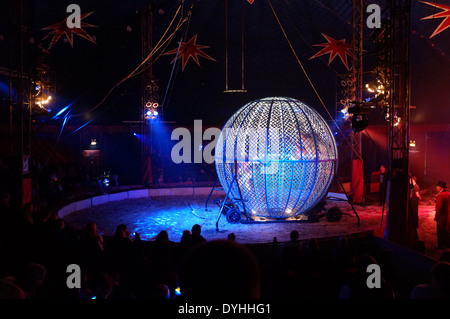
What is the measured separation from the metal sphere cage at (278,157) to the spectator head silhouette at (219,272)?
7.62m

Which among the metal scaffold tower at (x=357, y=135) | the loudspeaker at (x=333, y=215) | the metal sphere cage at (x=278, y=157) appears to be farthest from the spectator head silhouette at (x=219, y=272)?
the metal scaffold tower at (x=357, y=135)

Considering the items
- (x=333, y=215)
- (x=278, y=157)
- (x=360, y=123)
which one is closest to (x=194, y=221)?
(x=278, y=157)

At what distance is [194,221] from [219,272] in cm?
888

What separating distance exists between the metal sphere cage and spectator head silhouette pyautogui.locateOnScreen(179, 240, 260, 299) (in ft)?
25.0

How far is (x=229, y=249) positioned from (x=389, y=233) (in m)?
7.32

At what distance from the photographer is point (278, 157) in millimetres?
8969

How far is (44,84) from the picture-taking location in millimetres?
10492

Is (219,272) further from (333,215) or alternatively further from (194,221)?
(333,215)

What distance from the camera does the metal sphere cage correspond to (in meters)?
9.04

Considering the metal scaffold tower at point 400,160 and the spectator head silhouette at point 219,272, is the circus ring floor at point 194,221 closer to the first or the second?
the metal scaffold tower at point 400,160

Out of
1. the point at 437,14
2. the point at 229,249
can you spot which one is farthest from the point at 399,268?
the point at 437,14

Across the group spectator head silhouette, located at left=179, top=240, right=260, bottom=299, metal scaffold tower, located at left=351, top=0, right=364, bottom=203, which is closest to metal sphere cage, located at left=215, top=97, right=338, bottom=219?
metal scaffold tower, located at left=351, top=0, right=364, bottom=203

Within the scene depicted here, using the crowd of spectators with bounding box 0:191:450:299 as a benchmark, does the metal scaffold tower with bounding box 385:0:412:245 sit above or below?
above

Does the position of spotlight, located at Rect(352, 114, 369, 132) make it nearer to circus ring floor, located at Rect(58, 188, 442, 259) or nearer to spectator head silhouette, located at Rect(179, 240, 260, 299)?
circus ring floor, located at Rect(58, 188, 442, 259)
